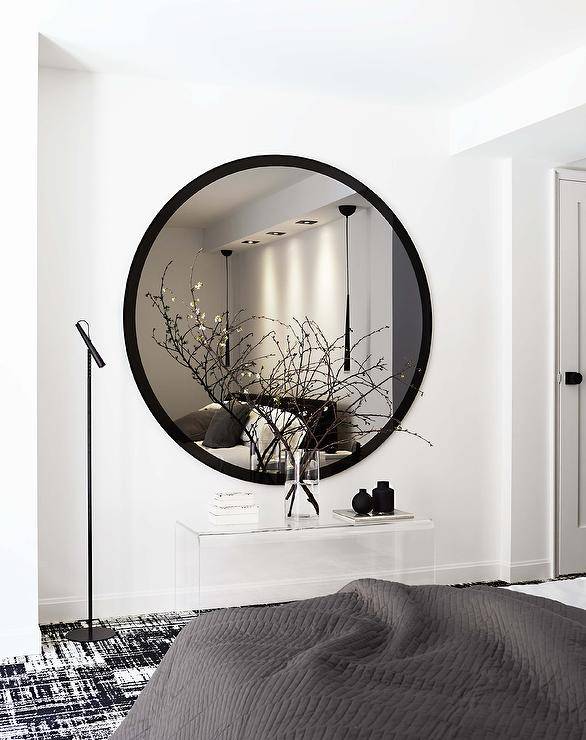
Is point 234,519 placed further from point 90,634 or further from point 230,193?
point 230,193

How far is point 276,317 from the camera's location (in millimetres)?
4383

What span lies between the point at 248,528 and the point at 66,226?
1.60 meters

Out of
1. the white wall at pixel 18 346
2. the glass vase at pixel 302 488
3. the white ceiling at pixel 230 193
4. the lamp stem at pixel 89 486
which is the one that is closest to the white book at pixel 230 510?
the glass vase at pixel 302 488

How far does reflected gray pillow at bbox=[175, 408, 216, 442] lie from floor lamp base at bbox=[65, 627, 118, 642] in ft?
3.14

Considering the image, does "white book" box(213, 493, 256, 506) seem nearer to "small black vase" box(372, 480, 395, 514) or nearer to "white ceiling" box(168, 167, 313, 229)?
"small black vase" box(372, 480, 395, 514)

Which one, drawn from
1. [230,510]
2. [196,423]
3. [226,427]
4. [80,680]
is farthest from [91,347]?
[80,680]

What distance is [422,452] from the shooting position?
467cm

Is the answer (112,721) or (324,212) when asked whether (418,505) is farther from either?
(112,721)

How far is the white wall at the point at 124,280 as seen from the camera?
13.1 ft

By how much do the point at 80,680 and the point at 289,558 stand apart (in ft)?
4.24

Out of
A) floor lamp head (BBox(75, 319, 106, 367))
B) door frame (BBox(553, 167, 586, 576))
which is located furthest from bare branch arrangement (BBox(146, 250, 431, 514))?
door frame (BBox(553, 167, 586, 576))

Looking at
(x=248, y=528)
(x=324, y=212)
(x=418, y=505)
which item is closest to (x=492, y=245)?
(x=324, y=212)

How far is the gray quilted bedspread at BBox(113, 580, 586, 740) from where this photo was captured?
4.74ft

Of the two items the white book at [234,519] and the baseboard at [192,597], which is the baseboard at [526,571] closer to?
the baseboard at [192,597]
